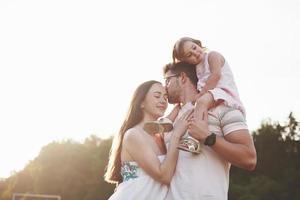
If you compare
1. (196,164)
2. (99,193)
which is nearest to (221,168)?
(196,164)

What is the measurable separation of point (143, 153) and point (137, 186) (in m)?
0.28

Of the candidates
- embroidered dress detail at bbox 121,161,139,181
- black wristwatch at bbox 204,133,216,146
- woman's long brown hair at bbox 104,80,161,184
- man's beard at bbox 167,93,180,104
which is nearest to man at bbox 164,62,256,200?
black wristwatch at bbox 204,133,216,146

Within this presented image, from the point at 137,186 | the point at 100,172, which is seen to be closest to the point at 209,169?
the point at 137,186

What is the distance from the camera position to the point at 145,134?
4.57m

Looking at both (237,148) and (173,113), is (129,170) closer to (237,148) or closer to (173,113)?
(173,113)

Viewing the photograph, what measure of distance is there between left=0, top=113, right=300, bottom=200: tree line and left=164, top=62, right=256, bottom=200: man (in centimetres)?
3268

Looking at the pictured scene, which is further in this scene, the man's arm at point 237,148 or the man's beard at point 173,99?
the man's beard at point 173,99

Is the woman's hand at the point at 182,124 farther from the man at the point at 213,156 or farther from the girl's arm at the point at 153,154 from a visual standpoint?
the man at the point at 213,156

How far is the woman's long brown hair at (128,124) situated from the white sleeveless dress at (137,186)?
0.22m

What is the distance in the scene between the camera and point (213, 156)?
400 cm

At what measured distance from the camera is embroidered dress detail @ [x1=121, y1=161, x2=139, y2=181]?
445cm

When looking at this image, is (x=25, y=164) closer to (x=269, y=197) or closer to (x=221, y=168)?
(x=269, y=197)

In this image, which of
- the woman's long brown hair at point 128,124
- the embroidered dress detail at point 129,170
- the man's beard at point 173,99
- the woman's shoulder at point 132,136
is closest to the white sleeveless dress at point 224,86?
the man's beard at point 173,99

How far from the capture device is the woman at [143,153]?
412 cm
